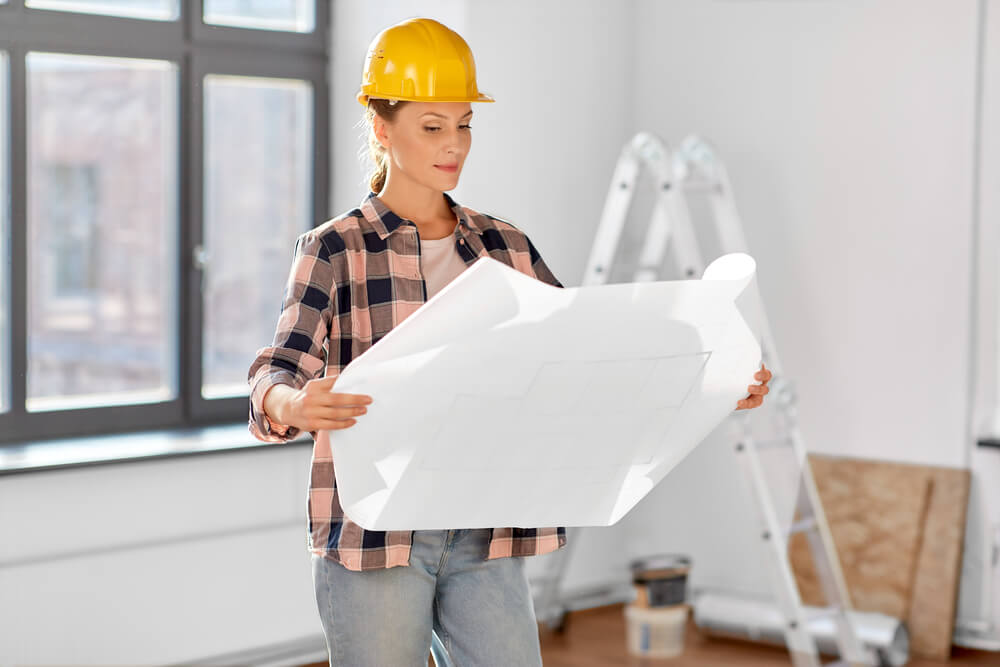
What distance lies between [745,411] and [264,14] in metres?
1.84

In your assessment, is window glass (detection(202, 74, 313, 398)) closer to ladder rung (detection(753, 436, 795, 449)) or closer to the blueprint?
ladder rung (detection(753, 436, 795, 449))

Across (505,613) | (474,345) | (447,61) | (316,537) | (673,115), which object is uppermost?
(673,115)

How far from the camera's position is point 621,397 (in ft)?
4.45

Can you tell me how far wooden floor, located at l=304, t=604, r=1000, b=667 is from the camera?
3.35m

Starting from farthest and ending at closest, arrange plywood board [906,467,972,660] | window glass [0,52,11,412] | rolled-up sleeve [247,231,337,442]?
plywood board [906,467,972,660]
window glass [0,52,11,412]
rolled-up sleeve [247,231,337,442]

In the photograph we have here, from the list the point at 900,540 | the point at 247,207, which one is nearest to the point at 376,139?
the point at 247,207

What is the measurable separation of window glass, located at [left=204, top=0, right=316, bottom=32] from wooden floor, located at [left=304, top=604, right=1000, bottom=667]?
1867 mm

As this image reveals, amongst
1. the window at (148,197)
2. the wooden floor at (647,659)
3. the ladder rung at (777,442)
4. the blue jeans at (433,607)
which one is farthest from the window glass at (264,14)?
the blue jeans at (433,607)

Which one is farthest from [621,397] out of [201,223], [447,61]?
[201,223]

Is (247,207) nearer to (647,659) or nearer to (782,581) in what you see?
(647,659)

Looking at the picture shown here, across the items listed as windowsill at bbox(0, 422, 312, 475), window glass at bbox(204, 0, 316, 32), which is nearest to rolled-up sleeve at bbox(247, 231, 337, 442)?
windowsill at bbox(0, 422, 312, 475)

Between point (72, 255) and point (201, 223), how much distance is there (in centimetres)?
57

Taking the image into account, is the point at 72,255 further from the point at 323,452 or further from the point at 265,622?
the point at 323,452

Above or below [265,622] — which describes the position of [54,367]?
above
